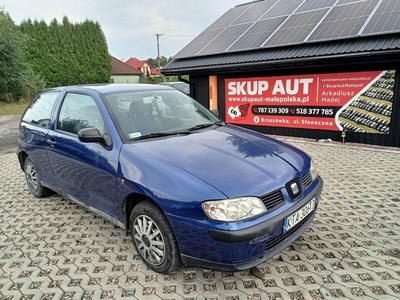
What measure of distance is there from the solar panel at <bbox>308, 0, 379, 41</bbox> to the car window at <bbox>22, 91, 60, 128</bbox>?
645cm

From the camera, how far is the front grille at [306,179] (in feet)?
8.62

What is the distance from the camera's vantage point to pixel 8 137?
10555mm

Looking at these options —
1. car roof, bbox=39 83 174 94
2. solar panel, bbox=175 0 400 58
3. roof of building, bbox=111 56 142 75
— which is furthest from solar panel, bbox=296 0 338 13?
roof of building, bbox=111 56 142 75

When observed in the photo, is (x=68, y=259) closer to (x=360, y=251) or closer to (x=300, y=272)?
(x=300, y=272)

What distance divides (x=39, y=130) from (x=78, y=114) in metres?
0.99

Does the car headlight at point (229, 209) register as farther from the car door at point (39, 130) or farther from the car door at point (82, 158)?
the car door at point (39, 130)

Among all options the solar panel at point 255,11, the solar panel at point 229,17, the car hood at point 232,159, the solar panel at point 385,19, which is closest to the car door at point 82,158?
the car hood at point 232,159

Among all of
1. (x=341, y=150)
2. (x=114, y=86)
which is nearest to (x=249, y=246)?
(x=114, y=86)

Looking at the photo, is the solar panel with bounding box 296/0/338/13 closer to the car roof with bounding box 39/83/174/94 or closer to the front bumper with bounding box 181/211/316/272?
the car roof with bounding box 39/83/174/94

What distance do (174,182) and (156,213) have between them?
14.3 inches

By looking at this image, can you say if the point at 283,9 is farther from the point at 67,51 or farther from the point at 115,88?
the point at 67,51

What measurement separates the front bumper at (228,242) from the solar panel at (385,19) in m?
6.30

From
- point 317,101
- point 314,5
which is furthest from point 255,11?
point 317,101

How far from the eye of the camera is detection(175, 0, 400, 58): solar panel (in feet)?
22.9
